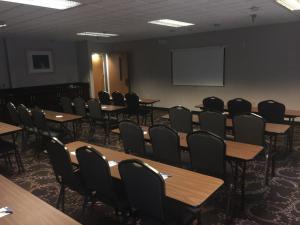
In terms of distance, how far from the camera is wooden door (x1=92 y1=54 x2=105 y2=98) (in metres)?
10.5

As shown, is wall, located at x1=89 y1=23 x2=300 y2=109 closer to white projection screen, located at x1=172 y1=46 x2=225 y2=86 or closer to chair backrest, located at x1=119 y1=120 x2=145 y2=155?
white projection screen, located at x1=172 y1=46 x2=225 y2=86

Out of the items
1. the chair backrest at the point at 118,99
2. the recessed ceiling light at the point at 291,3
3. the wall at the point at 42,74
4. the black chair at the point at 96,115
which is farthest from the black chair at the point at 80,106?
the recessed ceiling light at the point at 291,3

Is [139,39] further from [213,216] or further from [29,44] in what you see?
[213,216]

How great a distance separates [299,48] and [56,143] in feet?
21.3

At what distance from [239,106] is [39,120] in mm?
4064

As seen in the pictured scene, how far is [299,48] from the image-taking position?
21.4 ft

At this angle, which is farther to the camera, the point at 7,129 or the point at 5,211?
the point at 7,129

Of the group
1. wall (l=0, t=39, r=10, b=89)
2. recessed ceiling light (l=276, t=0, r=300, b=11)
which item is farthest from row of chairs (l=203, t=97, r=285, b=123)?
wall (l=0, t=39, r=10, b=89)

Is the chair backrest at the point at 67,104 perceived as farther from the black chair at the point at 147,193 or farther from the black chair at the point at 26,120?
the black chair at the point at 147,193

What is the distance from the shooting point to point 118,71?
417 inches

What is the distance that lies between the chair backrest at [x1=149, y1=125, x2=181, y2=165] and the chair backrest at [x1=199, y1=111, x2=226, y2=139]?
3.79 feet

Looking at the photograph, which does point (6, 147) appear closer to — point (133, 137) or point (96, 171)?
point (133, 137)

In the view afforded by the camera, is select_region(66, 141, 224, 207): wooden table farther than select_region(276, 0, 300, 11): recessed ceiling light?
No

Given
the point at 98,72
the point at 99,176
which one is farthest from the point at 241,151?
the point at 98,72
